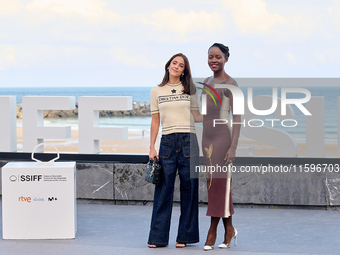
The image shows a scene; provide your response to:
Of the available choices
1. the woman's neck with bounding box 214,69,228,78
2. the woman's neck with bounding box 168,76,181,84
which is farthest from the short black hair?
the woman's neck with bounding box 168,76,181,84

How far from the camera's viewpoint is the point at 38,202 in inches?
196

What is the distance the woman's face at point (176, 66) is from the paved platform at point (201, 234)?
5.17 feet

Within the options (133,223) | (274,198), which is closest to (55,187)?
(133,223)

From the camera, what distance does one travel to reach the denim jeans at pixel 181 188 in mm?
4473

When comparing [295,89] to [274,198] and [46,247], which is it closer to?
[274,198]

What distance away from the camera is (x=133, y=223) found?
225 inches

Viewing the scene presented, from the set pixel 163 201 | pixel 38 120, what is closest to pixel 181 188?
pixel 163 201

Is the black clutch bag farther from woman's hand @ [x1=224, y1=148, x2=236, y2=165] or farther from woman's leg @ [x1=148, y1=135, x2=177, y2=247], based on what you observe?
woman's hand @ [x1=224, y1=148, x2=236, y2=165]

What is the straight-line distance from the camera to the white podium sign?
496cm

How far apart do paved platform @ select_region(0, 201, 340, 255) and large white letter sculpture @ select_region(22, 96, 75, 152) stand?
111 centimetres

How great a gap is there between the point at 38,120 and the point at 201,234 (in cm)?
310

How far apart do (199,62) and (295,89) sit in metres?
1.01

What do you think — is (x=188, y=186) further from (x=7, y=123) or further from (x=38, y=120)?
(x=7, y=123)

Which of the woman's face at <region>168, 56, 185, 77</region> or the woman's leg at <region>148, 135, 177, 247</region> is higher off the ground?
the woman's face at <region>168, 56, 185, 77</region>
